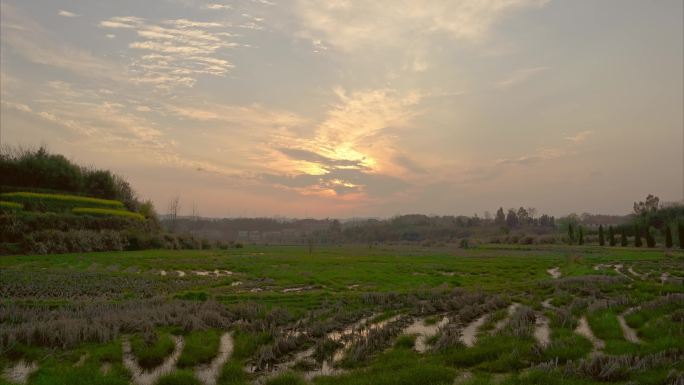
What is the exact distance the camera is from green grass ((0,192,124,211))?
35500mm

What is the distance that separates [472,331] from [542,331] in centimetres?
143

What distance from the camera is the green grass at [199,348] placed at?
742cm

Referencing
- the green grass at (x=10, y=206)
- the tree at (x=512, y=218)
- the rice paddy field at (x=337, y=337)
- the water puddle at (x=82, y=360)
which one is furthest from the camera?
the tree at (x=512, y=218)

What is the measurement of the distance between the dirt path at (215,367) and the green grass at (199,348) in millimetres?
116

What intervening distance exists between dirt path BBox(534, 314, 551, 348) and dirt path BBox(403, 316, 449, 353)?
1939mm

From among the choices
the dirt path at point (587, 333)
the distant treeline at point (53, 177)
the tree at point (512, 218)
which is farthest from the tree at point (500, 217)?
the dirt path at point (587, 333)

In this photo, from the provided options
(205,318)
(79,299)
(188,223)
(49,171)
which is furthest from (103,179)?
(188,223)

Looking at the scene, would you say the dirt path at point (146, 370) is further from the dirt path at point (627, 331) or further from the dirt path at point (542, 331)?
the dirt path at point (627, 331)

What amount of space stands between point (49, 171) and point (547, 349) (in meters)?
48.0

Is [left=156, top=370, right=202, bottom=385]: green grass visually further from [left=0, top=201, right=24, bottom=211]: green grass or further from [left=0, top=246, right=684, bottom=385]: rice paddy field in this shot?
[left=0, top=201, right=24, bottom=211]: green grass

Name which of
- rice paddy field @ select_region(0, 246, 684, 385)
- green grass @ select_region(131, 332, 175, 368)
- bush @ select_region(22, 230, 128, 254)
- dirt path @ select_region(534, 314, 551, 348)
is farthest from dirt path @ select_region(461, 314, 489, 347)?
bush @ select_region(22, 230, 128, 254)

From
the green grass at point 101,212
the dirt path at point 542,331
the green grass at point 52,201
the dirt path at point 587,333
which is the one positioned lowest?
the dirt path at point 542,331

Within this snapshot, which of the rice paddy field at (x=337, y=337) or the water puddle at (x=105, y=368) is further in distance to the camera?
the water puddle at (x=105, y=368)

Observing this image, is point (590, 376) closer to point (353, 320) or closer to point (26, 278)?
point (353, 320)
